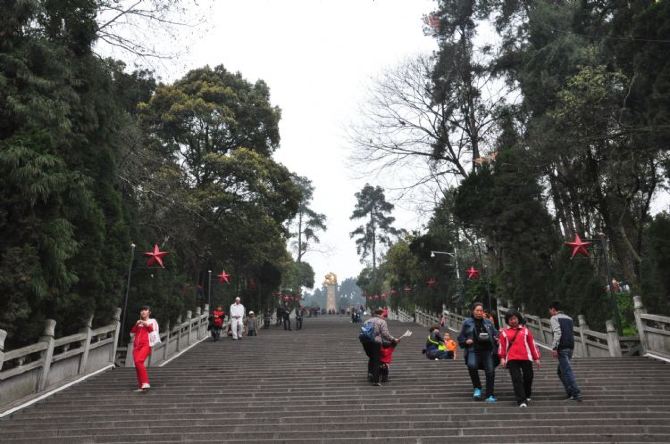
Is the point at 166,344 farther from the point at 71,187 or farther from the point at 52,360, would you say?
the point at 71,187

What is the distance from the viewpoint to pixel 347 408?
24.6ft

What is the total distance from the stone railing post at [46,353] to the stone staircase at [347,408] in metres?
0.44

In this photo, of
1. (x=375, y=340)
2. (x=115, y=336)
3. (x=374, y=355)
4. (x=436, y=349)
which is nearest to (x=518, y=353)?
(x=375, y=340)

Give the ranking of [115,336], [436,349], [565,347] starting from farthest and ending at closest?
[436,349] < [115,336] < [565,347]

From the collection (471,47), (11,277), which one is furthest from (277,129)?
(11,277)

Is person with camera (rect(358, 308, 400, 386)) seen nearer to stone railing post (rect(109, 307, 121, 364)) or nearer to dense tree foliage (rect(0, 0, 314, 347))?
dense tree foliage (rect(0, 0, 314, 347))

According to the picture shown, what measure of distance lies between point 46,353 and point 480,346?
7021 millimetres

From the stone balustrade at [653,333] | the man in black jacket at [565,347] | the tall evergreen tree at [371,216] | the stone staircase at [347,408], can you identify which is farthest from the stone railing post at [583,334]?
the tall evergreen tree at [371,216]

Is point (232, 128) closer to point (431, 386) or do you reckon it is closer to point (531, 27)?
point (531, 27)

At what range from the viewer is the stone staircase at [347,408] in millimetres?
6262

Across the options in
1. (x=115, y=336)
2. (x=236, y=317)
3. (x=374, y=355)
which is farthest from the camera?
(x=236, y=317)

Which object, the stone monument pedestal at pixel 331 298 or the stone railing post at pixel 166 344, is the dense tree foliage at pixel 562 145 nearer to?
the stone railing post at pixel 166 344

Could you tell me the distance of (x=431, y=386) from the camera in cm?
873

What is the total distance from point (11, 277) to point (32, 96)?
128 inches
